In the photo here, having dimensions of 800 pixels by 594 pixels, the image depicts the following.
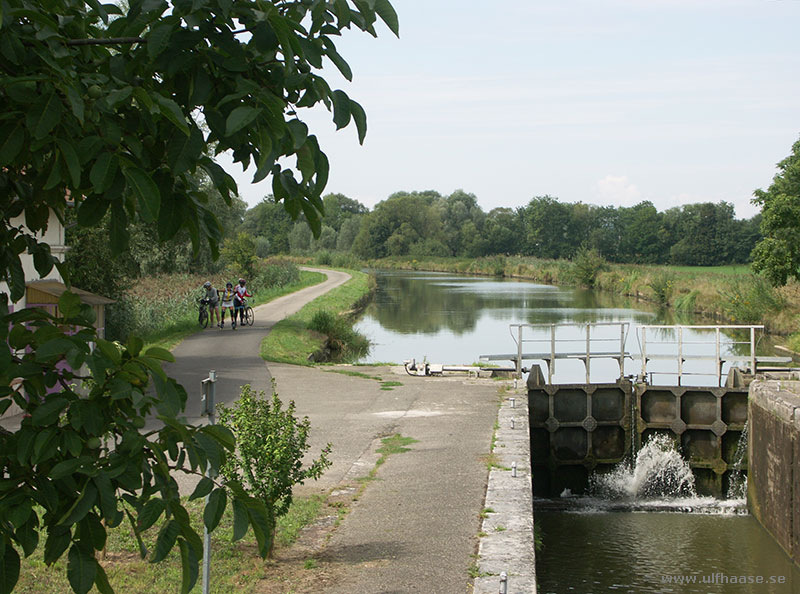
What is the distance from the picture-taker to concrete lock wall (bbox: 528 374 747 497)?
15578mm

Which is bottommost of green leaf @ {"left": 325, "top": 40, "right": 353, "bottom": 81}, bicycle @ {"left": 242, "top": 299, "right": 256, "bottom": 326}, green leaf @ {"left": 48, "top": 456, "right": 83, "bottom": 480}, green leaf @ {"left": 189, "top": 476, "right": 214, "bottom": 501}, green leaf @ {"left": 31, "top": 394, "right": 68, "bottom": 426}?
bicycle @ {"left": 242, "top": 299, "right": 256, "bottom": 326}

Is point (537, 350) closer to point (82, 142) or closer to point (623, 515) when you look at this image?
point (623, 515)

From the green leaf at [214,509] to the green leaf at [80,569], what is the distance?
30cm

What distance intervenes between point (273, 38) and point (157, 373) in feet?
3.09

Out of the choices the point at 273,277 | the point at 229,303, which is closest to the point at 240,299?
the point at 229,303

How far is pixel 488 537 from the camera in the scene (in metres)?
7.36

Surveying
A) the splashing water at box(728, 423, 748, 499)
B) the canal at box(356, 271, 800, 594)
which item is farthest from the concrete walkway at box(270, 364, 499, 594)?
the splashing water at box(728, 423, 748, 499)

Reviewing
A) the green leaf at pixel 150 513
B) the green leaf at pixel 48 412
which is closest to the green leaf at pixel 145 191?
the green leaf at pixel 48 412

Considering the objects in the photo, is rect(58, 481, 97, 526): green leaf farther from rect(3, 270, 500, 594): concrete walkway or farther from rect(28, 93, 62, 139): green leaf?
rect(3, 270, 500, 594): concrete walkway

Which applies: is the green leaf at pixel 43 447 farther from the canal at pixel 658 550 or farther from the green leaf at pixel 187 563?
the canal at pixel 658 550

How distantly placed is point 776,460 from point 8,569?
1166 centimetres

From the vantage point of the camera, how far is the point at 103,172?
2098 millimetres

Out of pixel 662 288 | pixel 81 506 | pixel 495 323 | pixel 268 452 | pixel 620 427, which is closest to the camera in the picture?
pixel 81 506

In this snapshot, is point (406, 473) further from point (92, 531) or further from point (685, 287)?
point (685, 287)
